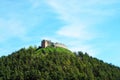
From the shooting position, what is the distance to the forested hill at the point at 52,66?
154250 mm

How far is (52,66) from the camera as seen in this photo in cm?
→ 16075

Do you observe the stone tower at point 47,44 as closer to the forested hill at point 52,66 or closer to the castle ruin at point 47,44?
the castle ruin at point 47,44

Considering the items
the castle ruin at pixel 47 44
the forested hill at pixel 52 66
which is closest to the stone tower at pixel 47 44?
the castle ruin at pixel 47 44

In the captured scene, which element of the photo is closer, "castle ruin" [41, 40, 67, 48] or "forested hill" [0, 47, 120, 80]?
"forested hill" [0, 47, 120, 80]

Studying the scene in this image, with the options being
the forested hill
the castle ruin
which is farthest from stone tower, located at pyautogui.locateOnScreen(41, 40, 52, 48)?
the forested hill

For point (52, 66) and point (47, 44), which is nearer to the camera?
point (52, 66)

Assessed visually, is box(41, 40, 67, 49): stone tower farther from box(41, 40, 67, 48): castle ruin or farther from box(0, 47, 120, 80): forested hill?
box(0, 47, 120, 80): forested hill

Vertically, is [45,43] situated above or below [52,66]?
above

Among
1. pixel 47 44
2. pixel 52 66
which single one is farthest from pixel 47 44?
pixel 52 66

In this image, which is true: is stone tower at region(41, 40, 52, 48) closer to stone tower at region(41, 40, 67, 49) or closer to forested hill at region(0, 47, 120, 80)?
stone tower at region(41, 40, 67, 49)

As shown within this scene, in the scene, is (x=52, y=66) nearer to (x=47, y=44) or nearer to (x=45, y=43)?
(x=45, y=43)

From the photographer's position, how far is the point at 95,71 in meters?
167

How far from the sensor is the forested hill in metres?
154

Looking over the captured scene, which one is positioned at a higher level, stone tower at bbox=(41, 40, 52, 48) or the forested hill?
stone tower at bbox=(41, 40, 52, 48)
